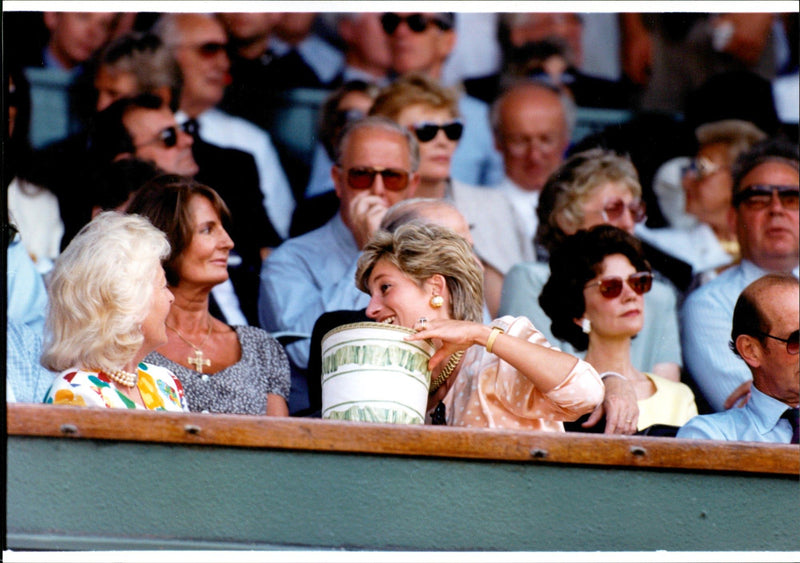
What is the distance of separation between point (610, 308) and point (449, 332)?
99 cm

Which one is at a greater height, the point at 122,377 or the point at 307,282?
the point at 307,282

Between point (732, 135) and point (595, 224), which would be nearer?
point (595, 224)

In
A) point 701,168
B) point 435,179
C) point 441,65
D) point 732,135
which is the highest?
point 441,65

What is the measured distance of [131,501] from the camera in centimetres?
321

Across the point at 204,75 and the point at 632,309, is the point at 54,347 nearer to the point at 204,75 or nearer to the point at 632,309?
the point at 632,309

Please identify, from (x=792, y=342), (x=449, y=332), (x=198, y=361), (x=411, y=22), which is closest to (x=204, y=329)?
(x=198, y=361)

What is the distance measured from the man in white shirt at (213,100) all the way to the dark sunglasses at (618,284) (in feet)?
4.98

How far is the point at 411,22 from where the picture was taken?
539 centimetres

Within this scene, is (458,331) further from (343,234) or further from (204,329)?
(343,234)

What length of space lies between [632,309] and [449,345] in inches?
38.1

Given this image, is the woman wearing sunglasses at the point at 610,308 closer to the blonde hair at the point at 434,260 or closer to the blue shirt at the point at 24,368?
the blonde hair at the point at 434,260

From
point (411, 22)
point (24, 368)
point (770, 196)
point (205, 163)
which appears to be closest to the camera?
point (24, 368)

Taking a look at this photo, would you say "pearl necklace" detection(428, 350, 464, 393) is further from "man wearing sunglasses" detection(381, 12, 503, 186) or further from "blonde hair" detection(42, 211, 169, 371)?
"man wearing sunglasses" detection(381, 12, 503, 186)

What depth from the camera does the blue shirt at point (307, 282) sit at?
13.9ft
